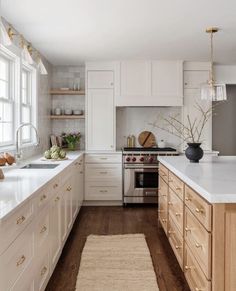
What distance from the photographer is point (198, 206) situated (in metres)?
2.06

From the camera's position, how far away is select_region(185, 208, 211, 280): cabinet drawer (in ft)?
6.02

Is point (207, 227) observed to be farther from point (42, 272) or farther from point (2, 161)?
point (2, 161)

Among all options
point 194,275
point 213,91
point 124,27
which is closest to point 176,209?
point 194,275

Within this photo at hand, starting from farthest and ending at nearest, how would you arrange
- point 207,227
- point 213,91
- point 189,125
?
1. point 189,125
2. point 213,91
3. point 207,227

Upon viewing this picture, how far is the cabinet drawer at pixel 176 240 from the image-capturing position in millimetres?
2654

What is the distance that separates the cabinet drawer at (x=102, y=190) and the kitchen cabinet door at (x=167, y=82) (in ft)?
5.05

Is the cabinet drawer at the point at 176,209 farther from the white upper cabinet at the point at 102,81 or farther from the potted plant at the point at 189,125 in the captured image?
the white upper cabinet at the point at 102,81

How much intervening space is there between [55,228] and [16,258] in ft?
3.64

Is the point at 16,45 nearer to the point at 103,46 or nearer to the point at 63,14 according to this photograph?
the point at 63,14

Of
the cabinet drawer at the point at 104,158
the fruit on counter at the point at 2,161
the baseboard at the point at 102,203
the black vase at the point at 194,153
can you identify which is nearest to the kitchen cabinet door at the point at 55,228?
the fruit on counter at the point at 2,161

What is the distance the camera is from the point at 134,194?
5172 millimetres

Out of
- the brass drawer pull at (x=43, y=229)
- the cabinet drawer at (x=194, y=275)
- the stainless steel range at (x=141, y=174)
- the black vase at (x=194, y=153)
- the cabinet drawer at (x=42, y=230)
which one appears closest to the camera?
the cabinet drawer at (x=194, y=275)

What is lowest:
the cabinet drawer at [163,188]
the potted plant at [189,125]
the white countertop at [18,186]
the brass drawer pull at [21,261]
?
the brass drawer pull at [21,261]

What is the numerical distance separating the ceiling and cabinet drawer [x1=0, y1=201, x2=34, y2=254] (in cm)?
192
